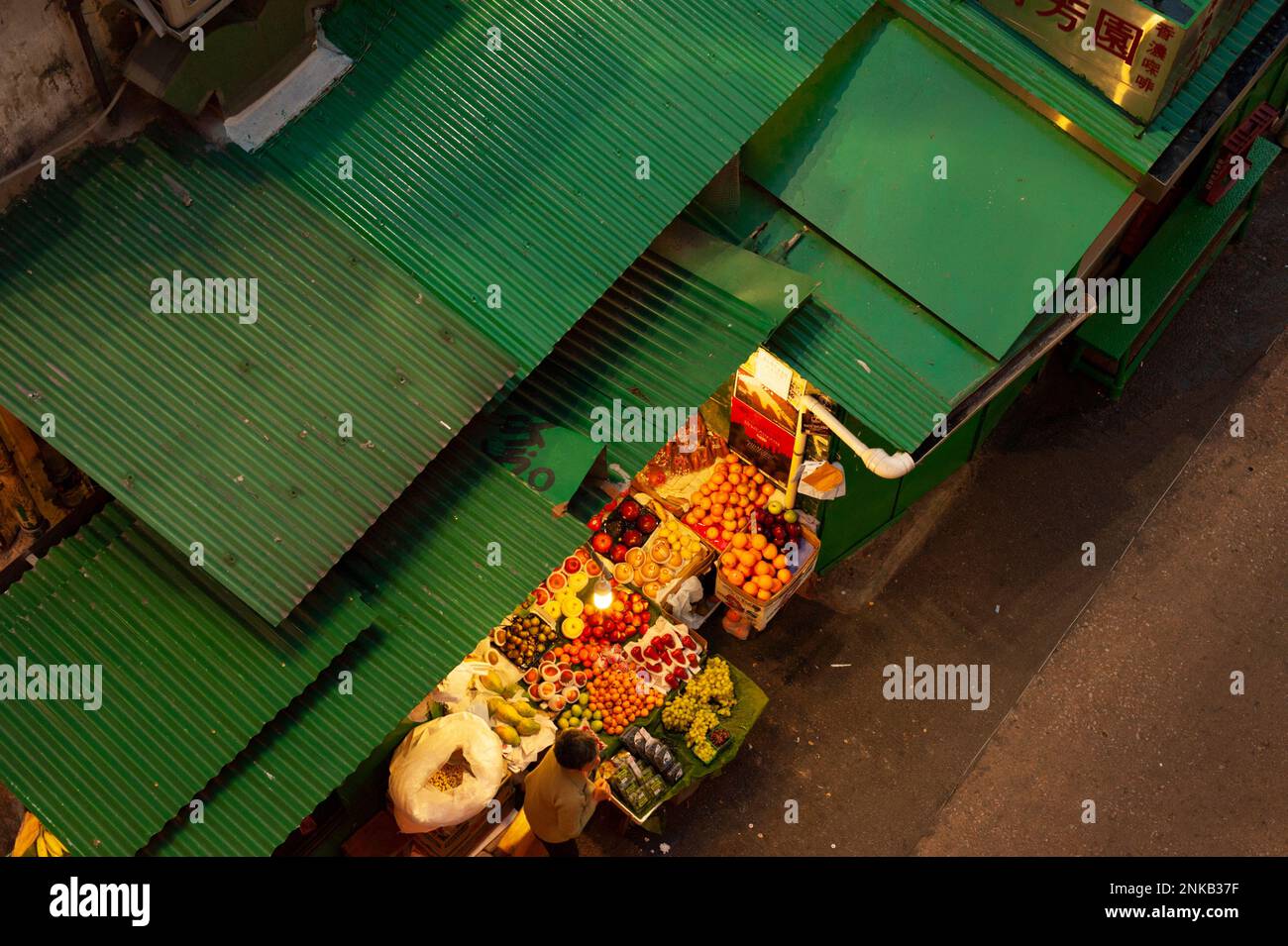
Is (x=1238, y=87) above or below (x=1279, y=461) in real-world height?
above

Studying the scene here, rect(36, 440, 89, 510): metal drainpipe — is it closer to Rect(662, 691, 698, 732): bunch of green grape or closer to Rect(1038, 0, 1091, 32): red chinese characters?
A: Rect(662, 691, 698, 732): bunch of green grape

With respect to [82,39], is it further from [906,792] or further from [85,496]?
[906,792]

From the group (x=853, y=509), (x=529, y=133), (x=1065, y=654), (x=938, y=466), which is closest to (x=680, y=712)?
(x=853, y=509)

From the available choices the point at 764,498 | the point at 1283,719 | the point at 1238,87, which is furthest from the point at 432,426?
the point at 1283,719

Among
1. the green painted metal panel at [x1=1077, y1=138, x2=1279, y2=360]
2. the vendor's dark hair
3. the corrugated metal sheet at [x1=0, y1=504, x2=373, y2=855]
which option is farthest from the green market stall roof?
the green painted metal panel at [x1=1077, y1=138, x2=1279, y2=360]

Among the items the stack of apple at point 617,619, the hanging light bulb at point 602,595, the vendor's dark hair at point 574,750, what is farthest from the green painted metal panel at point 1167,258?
the vendor's dark hair at point 574,750

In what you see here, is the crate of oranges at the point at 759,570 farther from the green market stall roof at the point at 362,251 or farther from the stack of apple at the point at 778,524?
the green market stall roof at the point at 362,251

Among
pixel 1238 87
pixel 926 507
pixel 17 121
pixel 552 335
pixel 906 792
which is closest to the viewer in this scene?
pixel 17 121
